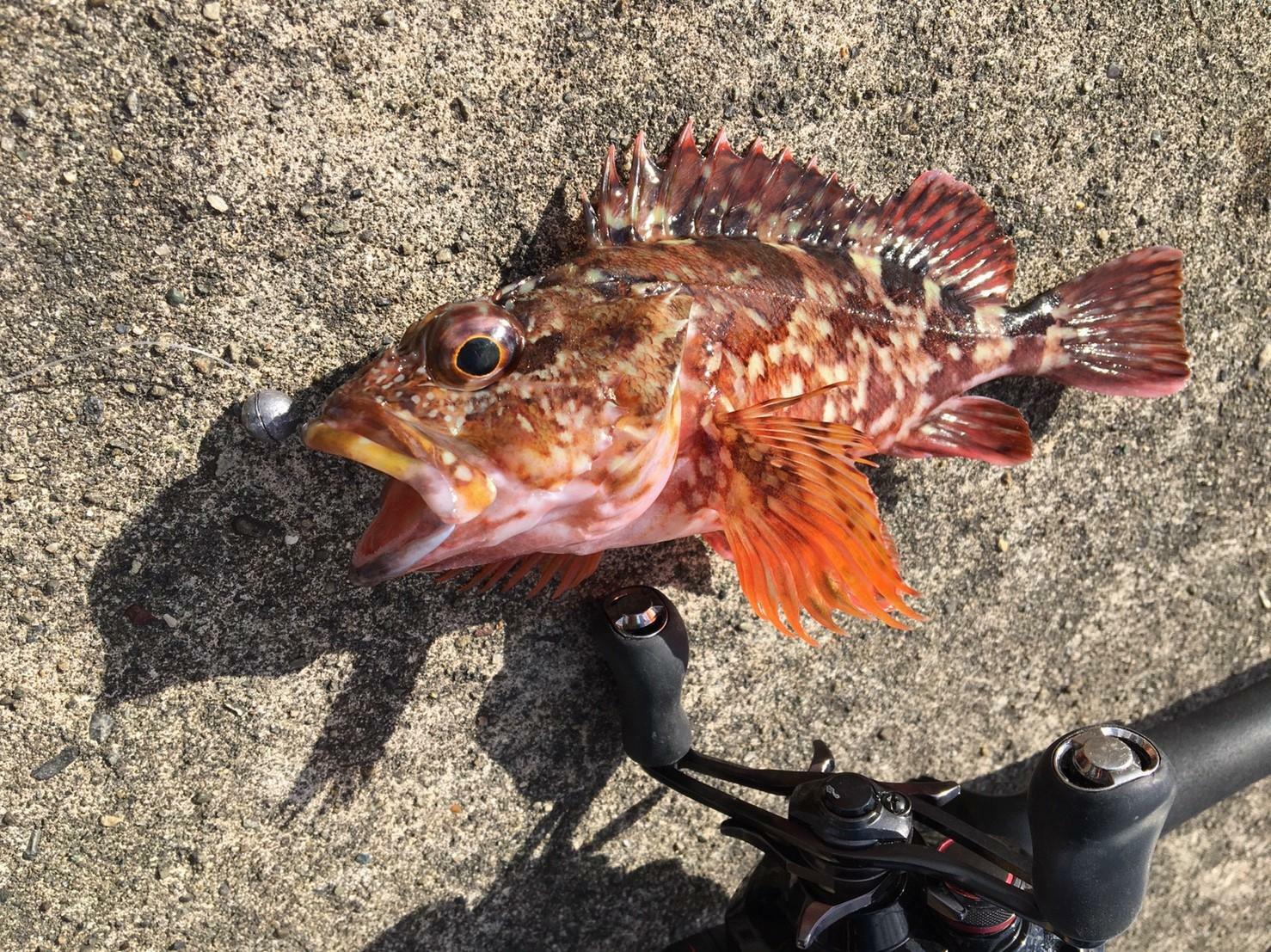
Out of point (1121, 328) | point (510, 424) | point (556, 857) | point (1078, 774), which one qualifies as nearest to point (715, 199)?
point (510, 424)

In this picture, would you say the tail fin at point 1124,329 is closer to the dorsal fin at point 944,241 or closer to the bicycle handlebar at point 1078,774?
the dorsal fin at point 944,241

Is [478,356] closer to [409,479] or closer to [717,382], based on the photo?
[409,479]

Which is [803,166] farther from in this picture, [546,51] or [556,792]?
[556,792]

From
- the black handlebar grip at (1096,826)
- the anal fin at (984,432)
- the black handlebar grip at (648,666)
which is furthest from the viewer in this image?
the anal fin at (984,432)

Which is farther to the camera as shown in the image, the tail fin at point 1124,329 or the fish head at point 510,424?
the tail fin at point 1124,329

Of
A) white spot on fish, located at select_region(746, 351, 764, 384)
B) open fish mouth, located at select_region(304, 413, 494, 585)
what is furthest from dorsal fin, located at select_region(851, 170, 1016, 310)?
open fish mouth, located at select_region(304, 413, 494, 585)

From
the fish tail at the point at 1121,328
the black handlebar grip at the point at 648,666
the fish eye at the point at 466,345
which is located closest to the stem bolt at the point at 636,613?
the black handlebar grip at the point at 648,666

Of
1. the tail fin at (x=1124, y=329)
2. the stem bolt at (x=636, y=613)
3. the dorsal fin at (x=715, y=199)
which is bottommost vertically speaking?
Answer: the stem bolt at (x=636, y=613)
